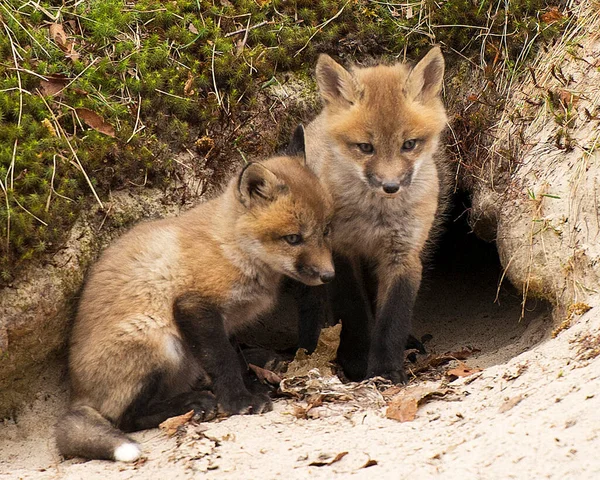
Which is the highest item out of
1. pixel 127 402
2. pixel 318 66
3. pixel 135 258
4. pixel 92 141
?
pixel 318 66

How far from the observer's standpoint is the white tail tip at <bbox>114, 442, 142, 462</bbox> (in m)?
3.43

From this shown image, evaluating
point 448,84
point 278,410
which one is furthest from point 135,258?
point 448,84

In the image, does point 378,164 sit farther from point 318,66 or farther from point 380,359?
point 380,359

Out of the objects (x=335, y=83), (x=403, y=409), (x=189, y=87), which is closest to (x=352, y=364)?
(x=403, y=409)

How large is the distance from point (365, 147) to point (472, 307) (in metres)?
2.53

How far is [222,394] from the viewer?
381 cm

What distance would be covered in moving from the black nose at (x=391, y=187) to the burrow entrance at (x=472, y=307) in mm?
1156

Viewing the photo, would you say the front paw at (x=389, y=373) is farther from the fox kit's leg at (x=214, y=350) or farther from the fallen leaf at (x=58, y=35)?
the fallen leaf at (x=58, y=35)

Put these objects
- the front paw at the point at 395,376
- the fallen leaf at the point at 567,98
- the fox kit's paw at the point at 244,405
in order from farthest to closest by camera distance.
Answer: the fallen leaf at the point at 567,98 → the front paw at the point at 395,376 → the fox kit's paw at the point at 244,405

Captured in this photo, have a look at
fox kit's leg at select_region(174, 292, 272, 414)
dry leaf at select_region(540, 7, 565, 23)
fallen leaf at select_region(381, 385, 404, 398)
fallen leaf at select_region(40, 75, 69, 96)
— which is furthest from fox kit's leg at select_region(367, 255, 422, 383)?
fallen leaf at select_region(40, 75, 69, 96)

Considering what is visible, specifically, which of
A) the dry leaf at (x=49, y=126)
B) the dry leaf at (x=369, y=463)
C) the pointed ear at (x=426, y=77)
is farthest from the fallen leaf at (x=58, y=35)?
the dry leaf at (x=369, y=463)

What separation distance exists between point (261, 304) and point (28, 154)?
1.58 metres

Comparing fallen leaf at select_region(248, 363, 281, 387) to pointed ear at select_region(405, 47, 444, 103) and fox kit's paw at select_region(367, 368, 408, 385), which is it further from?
pointed ear at select_region(405, 47, 444, 103)

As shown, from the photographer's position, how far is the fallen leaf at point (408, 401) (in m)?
3.37
